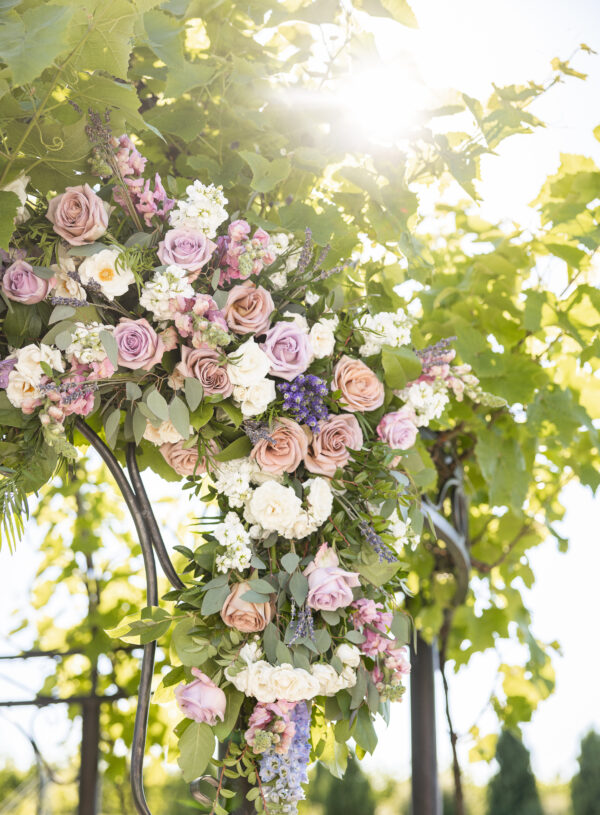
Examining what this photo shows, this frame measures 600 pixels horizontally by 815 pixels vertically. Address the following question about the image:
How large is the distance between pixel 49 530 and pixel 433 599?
158 centimetres

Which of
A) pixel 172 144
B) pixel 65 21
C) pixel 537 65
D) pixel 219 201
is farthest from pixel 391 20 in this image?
pixel 65 21

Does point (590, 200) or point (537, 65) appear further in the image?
point (590, 200)

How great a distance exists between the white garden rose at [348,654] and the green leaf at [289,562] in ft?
0.39

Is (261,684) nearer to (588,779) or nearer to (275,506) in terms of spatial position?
(275,506)

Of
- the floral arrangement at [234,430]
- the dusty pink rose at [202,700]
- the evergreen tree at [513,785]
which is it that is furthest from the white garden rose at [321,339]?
the evergreen tree at [513,785]

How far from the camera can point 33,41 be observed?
62 centimetres

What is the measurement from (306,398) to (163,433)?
0.19m

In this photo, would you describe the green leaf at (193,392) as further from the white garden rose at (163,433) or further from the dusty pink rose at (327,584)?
the dusty pink rose at (327,584)

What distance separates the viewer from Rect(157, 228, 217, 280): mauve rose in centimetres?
87

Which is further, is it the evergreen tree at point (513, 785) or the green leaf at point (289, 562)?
the evergreen tree at point (513, 785)

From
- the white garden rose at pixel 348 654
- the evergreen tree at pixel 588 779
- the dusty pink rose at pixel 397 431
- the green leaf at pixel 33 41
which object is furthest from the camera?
the evergreen tree at pixel 588 779

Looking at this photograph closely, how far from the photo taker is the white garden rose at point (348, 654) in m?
0.91

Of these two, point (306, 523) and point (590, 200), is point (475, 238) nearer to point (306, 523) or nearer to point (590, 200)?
point (590, 200)

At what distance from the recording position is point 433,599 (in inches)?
84.5
